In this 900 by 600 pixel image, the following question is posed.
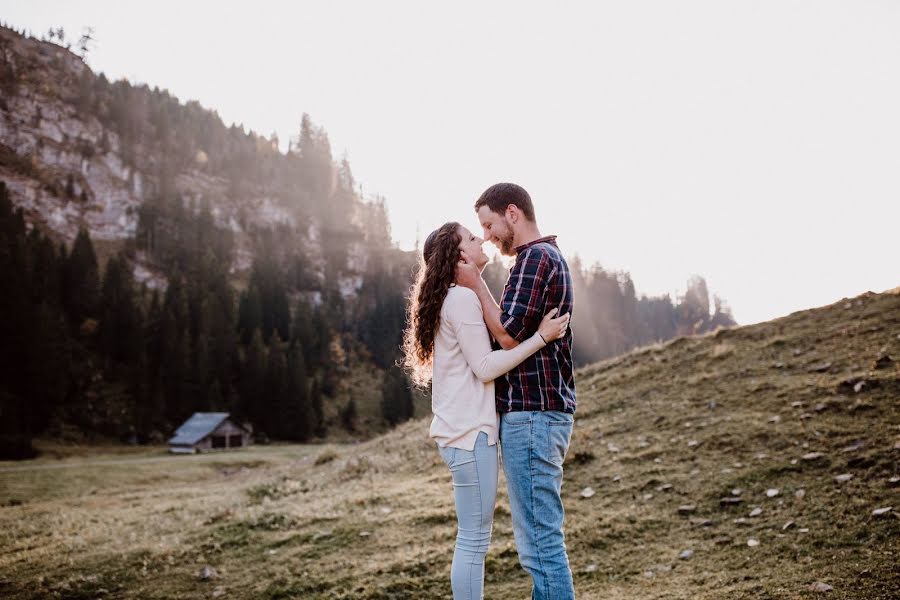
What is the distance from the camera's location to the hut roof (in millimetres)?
53938

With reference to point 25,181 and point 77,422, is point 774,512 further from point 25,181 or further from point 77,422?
point 25,181

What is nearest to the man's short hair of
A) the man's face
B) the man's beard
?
the man's face

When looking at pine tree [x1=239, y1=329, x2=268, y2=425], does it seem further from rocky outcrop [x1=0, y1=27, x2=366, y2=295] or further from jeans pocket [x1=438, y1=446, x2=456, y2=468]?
jeans pocket [x1=438, y1=446, x2=456, y2=468]

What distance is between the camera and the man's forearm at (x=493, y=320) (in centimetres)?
392

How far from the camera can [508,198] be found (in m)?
4.27

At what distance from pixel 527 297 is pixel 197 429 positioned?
5977cm

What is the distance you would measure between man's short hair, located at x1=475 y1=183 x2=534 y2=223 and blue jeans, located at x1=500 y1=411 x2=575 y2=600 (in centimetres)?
154

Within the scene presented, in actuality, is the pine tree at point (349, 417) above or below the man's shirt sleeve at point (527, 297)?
below

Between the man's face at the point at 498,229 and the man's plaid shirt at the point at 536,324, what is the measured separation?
23 cm

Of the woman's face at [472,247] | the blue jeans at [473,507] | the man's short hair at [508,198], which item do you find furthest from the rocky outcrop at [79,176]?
the blue jeans at [473,507]

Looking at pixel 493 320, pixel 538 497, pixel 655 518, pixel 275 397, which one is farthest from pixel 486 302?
pixel 275 397

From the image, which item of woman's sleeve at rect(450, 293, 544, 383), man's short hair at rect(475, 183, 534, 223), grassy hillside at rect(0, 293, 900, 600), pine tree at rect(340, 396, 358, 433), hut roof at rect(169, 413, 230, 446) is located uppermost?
man's short hair at rect(475, 183, 534, 223)

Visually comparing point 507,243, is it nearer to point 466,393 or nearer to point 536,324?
point 536,324

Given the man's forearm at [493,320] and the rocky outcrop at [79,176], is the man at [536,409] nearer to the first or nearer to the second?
the man's forearm at [493,320]
